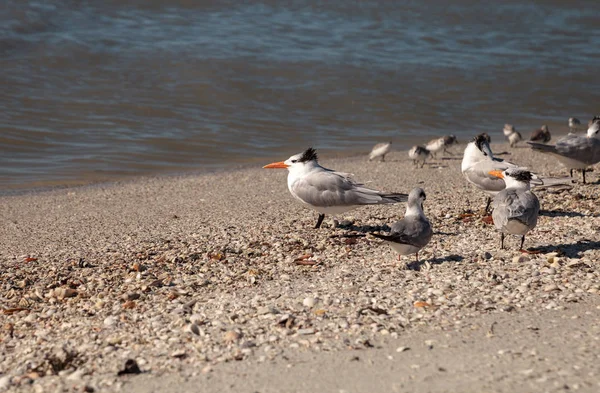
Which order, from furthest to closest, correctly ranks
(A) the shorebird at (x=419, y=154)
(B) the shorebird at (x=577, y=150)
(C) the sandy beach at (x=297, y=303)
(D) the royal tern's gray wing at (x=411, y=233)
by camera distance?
(A) the shorebird at (x=419, y=154), (B) the shorebird at (x=577, y=150), (D) the royal tern's gray wing at (x=411, y=233), (C) the sandy beach at (x=297, y=303)

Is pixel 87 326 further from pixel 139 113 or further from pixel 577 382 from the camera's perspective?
pixel 139 113

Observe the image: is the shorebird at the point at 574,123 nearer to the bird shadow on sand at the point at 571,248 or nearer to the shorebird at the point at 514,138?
the shorebird at the point at 514,138

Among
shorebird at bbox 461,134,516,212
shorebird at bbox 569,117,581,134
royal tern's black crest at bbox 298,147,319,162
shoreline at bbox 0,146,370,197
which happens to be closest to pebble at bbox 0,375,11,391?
royal tern's black crest at bbox 298,147,319,162

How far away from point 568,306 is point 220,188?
627cm

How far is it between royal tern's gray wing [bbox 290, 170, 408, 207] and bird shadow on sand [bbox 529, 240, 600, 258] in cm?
138

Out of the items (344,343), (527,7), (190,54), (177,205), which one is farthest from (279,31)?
(344,343)

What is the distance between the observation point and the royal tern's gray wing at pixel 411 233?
5.57 m

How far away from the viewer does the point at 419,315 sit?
4586mm

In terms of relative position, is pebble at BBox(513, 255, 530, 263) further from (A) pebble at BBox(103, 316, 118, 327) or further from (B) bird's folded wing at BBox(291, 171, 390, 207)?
(A) pebble at BBox(103, 316, 118, 327)

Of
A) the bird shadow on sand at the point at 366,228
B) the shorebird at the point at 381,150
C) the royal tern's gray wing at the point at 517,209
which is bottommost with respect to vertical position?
the bird shadow on sand at the point at 366,228

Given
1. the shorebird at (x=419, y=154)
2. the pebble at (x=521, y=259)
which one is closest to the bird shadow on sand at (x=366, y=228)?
the pebble at (x=521, y=259)

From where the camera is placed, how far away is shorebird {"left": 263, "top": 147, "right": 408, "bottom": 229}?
23.0ft

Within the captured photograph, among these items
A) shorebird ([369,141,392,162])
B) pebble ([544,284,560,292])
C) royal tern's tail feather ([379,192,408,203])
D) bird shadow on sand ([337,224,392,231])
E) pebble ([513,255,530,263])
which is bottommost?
A: bird shadow on sand ([337,224,392,231])

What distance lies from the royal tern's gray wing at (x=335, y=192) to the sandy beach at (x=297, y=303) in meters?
0.29
